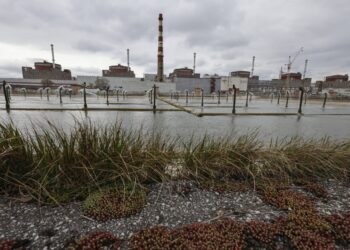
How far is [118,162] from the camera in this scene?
2408mm

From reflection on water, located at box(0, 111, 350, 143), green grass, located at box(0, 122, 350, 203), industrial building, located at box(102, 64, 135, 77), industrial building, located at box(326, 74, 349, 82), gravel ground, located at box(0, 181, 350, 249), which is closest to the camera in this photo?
gravel ground, located at box(0, 181, 350, 249)

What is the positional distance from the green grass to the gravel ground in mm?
172

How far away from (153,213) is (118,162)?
0.79m

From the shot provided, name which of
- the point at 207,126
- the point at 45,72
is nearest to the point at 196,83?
the point at 45,72

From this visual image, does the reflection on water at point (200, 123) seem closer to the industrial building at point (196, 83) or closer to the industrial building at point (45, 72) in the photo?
the industrial building at point (196, 83)

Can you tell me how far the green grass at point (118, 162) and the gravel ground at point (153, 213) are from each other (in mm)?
172

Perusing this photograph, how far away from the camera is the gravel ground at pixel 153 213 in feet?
5.41

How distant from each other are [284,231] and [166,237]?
3.29 feet

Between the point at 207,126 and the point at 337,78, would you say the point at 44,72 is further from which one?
the point at 337,78

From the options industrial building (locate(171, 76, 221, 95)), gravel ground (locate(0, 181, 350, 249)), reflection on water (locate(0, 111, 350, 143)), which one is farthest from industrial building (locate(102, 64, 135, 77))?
gravel ground (locate(0, 181, 350, 249))

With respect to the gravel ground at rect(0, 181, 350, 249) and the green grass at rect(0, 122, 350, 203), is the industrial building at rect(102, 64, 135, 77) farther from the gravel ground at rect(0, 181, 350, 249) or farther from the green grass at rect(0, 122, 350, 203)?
the gravel ground at rect(0, 181, 350, 249)

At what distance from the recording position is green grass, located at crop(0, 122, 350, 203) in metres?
2.19

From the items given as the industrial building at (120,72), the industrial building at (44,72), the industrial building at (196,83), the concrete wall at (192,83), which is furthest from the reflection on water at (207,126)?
the industrial building at (44,72)

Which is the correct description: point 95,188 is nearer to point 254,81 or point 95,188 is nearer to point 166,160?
point 166,160
